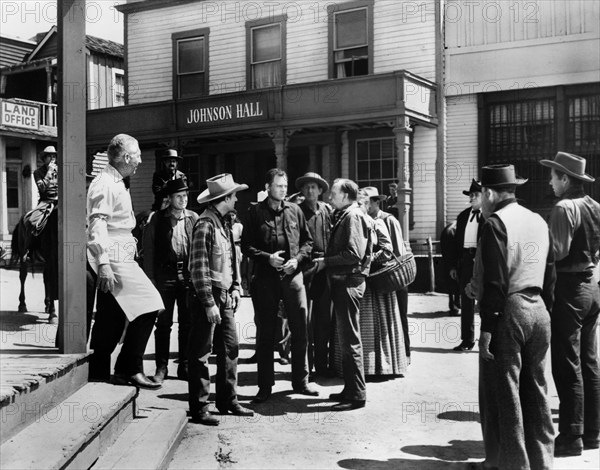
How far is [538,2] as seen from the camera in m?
16.2

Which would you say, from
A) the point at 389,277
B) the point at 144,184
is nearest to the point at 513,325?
the point at 389,277

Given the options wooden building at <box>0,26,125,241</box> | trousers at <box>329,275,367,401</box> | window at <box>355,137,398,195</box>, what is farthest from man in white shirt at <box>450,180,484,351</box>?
window at <box>355,137,398,195</box>

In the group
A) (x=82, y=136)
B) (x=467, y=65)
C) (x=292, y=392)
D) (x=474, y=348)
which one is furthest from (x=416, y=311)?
(x=82, y=136)

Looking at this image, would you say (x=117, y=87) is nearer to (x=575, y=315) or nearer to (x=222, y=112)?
(x=222, y=112)

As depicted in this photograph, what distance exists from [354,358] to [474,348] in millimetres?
3461

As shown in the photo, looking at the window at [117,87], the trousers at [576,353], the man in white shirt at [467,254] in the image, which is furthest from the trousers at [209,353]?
the window at [117,87]

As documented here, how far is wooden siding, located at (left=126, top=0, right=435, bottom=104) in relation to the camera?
17203mm

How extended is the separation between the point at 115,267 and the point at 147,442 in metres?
1.34

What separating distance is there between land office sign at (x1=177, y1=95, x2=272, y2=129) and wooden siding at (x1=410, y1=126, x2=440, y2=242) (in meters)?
3.79

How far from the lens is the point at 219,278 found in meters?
5.60

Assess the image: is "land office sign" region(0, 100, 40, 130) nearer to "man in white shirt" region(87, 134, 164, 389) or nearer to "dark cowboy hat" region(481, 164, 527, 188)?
"man in white shirt" region(87, 134, 164, 389)

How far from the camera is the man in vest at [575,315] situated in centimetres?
484

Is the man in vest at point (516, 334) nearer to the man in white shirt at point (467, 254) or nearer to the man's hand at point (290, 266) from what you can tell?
the man's hand at point (290, 266)

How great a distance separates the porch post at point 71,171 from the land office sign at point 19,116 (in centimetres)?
72
